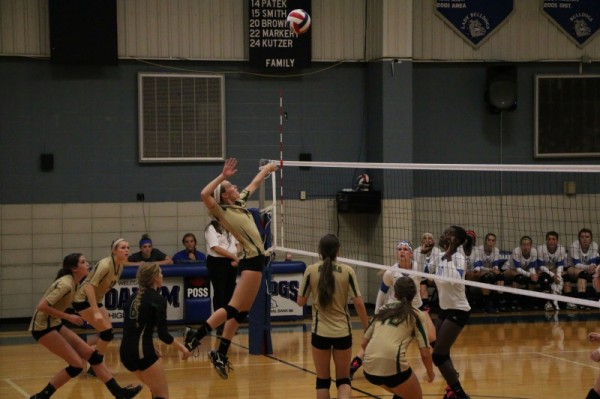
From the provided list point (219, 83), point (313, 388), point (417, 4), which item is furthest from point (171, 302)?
point (417, 4)

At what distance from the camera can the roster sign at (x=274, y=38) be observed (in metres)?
17.6

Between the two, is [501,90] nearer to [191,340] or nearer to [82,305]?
[82,305]

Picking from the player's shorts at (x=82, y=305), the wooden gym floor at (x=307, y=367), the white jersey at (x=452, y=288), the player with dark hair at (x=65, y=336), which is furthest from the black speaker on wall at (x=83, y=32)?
the white jersey at (x=452, y=288)

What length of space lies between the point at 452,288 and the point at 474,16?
942 cm

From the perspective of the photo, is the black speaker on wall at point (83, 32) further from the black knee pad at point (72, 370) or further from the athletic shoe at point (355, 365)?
the black knee pad at point (72, 370)

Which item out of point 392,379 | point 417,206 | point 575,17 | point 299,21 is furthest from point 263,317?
point 575,17

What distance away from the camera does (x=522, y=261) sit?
17859 millimetres

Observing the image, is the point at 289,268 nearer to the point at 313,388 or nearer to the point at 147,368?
the point at 313,388

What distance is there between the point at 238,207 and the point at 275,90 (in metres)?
7.79

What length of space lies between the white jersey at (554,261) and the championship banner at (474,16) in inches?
160

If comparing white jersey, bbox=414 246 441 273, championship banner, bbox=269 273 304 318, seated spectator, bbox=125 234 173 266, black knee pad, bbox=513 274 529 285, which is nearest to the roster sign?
seated spectator, bbox=125 234 173 266

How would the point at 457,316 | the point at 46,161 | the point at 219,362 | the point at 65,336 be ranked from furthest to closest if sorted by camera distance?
the point at 46,161 < the point at 65,336 < the point at 457,316 < the point at 219,362

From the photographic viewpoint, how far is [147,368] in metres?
8.88

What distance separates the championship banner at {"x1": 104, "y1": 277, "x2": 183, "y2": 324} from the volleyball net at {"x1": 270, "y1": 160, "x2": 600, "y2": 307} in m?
2.23
